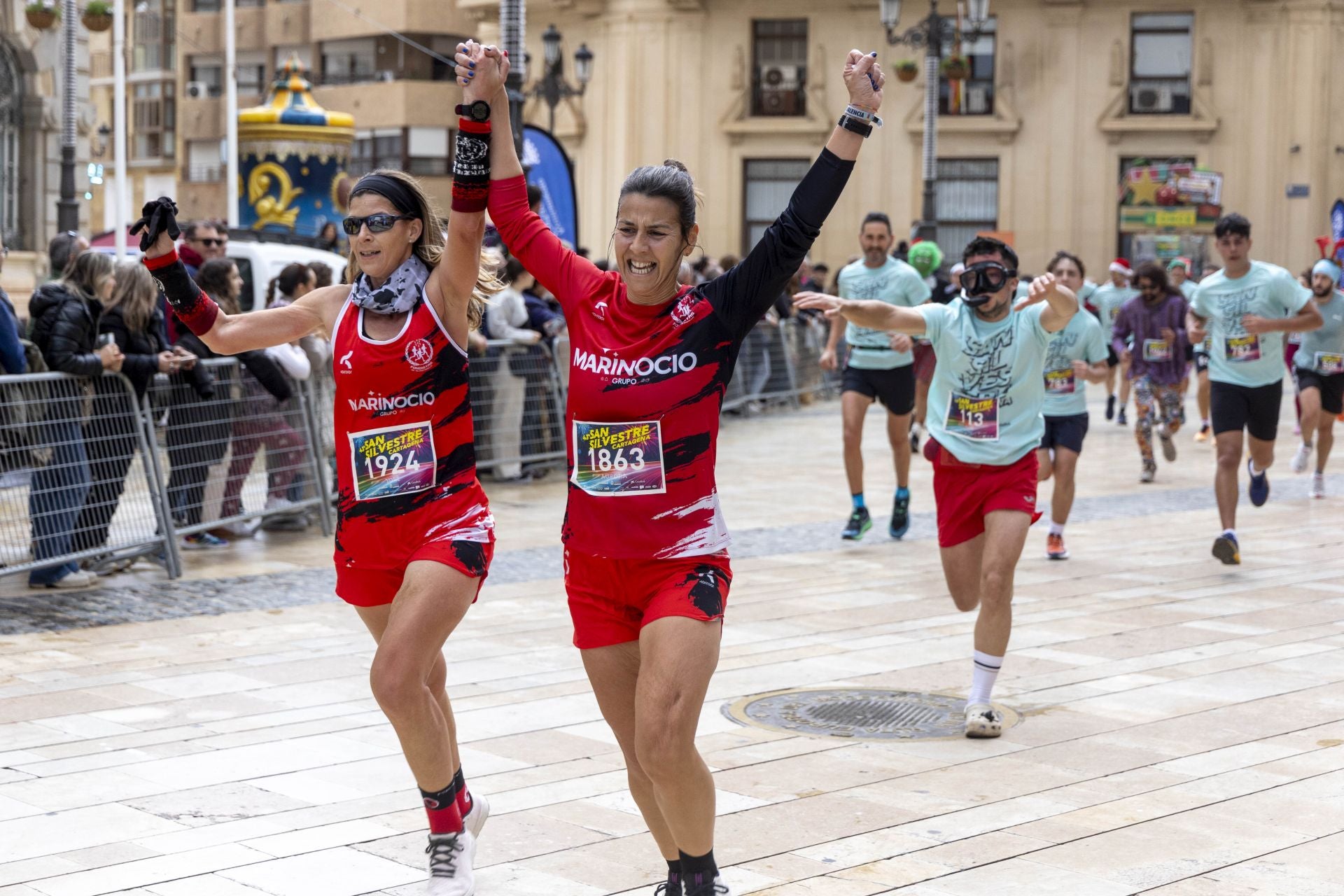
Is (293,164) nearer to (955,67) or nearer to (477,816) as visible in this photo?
(955,67)

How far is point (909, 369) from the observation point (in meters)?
11.7

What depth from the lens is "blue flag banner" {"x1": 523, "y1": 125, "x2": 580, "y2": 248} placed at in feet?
55.5

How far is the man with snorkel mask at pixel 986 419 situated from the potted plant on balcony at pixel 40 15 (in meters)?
17.4

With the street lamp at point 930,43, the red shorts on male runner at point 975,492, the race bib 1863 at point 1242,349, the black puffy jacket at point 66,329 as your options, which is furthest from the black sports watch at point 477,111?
the street lamp at point 930,43

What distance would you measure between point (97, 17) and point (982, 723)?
2050cm

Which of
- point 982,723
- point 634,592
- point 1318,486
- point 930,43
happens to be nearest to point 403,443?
point 634,592

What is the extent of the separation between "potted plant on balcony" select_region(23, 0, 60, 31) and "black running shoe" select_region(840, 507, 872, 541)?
574 inches

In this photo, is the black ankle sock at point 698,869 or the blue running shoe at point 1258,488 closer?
the black ankle sock at point 698,869

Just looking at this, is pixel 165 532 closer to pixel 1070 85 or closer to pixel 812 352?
pixel 812 352

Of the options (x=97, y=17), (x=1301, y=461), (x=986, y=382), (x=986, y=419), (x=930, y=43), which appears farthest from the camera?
(x=930, y=43)

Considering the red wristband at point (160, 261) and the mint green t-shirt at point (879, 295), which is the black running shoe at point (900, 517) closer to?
the mint green t-shirt at point (879, 295)

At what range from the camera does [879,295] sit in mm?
11969

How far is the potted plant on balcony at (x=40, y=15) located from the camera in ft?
70.5

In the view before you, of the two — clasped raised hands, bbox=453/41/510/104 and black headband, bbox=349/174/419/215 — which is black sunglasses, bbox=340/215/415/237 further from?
clasped raised hands, bbox=453/41/510/104
